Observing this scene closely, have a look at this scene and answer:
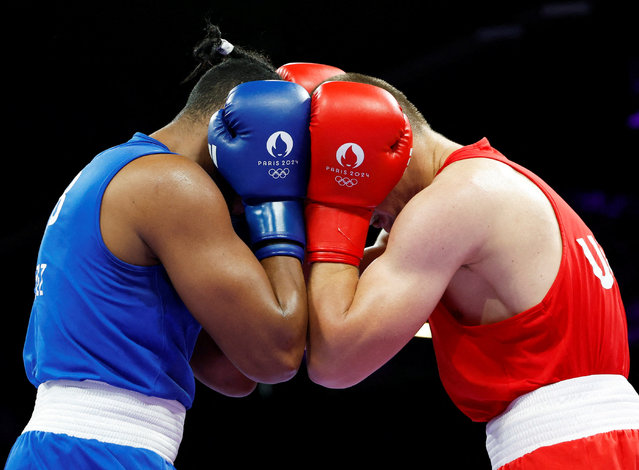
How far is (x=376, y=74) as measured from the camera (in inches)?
187

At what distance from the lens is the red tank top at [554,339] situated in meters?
1.87

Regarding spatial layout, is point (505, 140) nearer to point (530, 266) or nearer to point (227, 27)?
point (227, 27)

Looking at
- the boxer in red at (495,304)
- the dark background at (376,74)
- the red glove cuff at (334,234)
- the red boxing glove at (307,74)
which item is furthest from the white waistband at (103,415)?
the dark background at (376,74)

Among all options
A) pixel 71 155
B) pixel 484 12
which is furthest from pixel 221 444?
pixel 484 12

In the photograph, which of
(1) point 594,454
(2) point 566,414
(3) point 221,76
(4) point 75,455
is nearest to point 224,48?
(3) point 221,76

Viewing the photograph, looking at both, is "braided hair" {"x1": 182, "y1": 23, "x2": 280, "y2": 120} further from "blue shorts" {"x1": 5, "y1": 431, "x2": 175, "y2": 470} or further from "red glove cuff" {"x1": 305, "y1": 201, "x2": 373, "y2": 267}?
"blue shorts" {"x1": 5, "y1": 431, "x2": 175, "y2": 470}

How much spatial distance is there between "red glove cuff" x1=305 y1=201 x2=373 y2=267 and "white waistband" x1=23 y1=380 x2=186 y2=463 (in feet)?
2.03

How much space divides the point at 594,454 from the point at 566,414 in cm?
Result: 12

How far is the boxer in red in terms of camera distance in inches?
72.1

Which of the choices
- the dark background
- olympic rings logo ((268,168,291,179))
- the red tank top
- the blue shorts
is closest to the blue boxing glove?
olympic rings logo ((268,168,291,179))

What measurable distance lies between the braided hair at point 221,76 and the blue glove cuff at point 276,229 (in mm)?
394

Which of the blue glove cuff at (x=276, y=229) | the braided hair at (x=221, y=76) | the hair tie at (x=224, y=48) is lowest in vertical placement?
the blue glove cuff at (x=276, y=229)

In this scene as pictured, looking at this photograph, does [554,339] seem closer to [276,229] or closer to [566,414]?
[566,414]

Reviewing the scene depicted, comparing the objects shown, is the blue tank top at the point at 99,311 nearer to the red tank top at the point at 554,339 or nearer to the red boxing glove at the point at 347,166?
the red boxing glove at the point at 347,166
